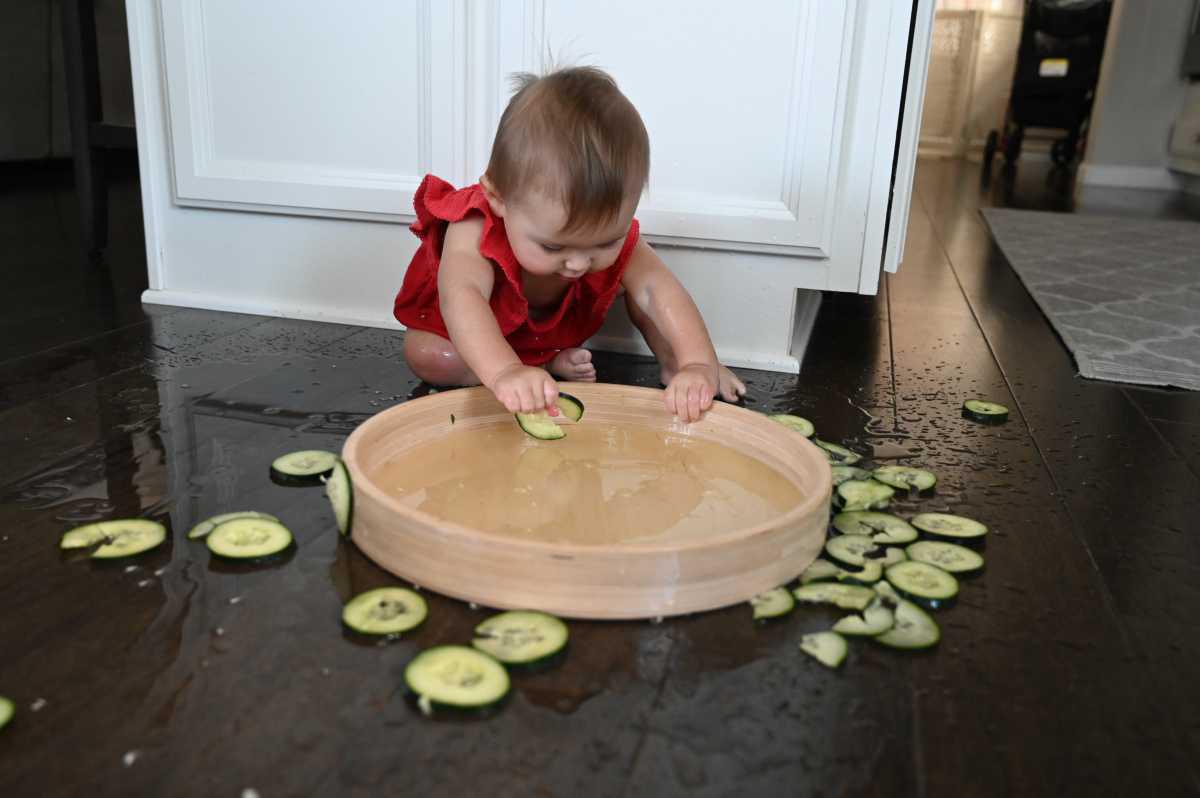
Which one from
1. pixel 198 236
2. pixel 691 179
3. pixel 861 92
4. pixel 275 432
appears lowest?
pixel 275 432

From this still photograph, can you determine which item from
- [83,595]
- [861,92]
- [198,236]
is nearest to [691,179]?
[861,92]

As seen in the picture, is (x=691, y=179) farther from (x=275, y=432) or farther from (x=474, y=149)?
(x=275, y=432)

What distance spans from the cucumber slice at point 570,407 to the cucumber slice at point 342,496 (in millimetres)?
273

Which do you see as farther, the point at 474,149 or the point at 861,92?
the point at 474,149

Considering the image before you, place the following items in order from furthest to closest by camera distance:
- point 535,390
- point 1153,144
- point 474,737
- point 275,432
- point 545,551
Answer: point 1153,144
point 275,432
point 535,390
point 545,551
point 474,737

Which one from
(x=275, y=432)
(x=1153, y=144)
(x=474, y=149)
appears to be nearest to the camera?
(x=275, y=432)

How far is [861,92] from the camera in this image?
1.39 meters

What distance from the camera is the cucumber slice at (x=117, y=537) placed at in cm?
80

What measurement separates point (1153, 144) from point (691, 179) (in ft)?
16.1

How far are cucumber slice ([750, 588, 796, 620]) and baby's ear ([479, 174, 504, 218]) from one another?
571 mm

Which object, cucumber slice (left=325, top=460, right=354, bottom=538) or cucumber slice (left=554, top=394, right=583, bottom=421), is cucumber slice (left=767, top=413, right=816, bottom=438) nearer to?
cucumber slice (left=554, top=394, right=583, bottom=421)

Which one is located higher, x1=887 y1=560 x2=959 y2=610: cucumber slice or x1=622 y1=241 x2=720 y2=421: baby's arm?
x1=622 y1=241 x2=720 y2=421: baby's arm

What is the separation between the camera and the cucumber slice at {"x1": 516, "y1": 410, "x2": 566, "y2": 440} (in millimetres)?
1012

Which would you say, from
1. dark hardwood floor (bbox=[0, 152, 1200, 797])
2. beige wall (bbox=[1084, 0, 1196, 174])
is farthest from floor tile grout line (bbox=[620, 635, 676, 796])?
beige wall (bbox=[1084, 0, 1196, 174])
